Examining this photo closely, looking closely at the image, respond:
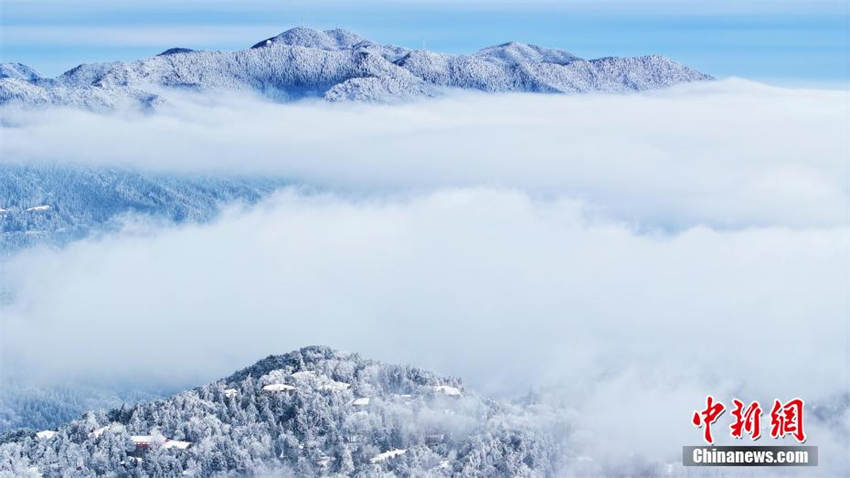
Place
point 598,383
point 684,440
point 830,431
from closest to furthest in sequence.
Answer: point 684,440
point 830,431
point 598,383

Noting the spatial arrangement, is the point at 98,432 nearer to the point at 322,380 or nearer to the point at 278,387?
the point at 278,387

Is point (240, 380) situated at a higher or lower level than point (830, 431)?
higher

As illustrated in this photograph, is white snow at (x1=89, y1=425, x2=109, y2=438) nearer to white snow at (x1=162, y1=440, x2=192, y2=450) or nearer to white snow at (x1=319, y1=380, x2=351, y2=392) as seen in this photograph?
white snow at (x1=162, y1=440, x2=192, y2=450)

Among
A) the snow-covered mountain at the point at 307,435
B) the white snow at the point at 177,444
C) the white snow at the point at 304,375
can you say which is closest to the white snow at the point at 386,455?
the snow-covered mountain at the point at 307,435

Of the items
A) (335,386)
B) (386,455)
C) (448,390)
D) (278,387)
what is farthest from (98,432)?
(448,390)

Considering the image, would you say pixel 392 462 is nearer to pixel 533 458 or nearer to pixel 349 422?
pixel 349 422

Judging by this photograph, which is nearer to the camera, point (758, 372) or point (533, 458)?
point (533, 458)

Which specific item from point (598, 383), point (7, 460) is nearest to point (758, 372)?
point (598, 383)
